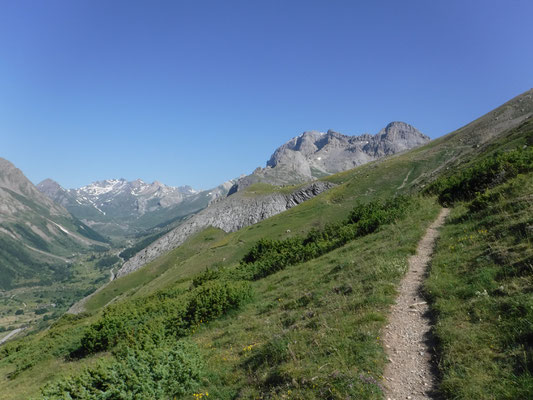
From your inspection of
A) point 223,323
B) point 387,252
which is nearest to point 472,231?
point 387,252

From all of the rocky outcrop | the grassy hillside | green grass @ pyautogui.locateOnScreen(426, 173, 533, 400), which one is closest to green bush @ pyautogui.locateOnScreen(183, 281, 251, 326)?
the grassy hillside

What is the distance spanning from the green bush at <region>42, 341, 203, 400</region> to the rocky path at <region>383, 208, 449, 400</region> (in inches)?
274

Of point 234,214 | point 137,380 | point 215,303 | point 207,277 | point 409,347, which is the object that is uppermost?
point 234,214

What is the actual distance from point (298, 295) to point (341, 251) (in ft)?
29.2

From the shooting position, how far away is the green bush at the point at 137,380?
30.3 ft

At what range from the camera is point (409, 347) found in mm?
9047

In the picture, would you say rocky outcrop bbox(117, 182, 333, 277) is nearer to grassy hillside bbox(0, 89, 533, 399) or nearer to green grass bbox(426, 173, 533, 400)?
grassy hillside bbox(0, 89, 533, 399)

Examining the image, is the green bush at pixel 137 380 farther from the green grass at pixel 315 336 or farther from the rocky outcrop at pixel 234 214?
the rocky outcrop at pixel 234 214

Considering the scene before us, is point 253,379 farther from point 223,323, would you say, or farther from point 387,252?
point 387,252

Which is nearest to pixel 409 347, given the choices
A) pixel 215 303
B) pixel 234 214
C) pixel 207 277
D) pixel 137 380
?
pixel 137 380

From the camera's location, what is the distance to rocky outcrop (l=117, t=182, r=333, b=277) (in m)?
112

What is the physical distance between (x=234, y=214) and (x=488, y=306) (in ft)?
361

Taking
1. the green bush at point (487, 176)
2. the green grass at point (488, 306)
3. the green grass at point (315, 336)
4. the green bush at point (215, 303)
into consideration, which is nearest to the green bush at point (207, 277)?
the green bush at point (215, 303)

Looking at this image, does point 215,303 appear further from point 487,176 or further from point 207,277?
point 487,176
